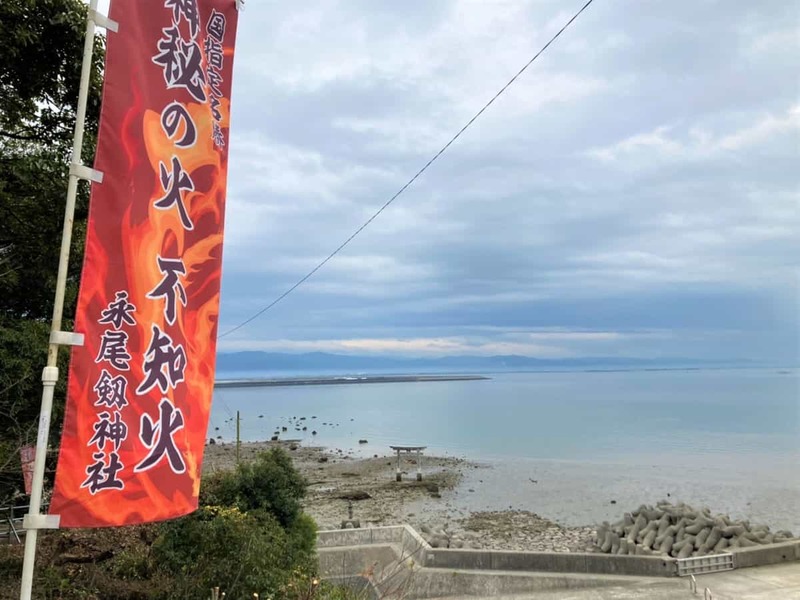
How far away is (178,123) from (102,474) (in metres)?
2.29

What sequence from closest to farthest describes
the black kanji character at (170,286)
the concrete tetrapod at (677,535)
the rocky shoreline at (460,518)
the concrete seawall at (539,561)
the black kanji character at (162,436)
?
the black kanji character at (162,436)
the black kanji character at (170,286)
the concrete seawall at (539,561)
the concrete tetrapod at (677,535)
the rocky shoreline at (460,518)

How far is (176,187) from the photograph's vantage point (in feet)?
11.8

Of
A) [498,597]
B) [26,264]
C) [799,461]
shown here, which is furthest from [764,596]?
[799,461]

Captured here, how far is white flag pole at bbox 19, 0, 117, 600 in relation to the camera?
Answer: 2883mm

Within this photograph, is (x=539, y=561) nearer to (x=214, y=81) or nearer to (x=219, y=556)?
(x=219, y=556)

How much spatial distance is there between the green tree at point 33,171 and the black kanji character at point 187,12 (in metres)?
3.67

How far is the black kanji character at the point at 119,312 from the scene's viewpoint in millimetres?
3146

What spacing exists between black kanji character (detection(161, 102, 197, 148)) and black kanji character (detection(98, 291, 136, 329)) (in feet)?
3.73

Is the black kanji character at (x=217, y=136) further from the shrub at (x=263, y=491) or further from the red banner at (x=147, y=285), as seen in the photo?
the shrub at (x=263, y=491)

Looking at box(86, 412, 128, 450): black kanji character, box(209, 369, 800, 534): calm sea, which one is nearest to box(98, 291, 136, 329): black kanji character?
box(86, 412, 128, 450): black kanji character

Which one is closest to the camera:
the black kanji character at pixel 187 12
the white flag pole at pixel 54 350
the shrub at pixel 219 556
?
the white flag pole at pixel 54 350

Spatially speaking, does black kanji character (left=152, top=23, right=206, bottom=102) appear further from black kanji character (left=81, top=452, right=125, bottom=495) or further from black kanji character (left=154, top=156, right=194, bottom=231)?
black kanji character (left=81, top=452, right=125, bottom=495)

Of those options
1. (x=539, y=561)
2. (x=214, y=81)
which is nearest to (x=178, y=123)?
(x=214, y=81)

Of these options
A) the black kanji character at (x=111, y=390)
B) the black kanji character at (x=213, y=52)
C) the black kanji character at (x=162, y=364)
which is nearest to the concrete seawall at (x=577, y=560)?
the black kanji character at (x=162, y=364)
